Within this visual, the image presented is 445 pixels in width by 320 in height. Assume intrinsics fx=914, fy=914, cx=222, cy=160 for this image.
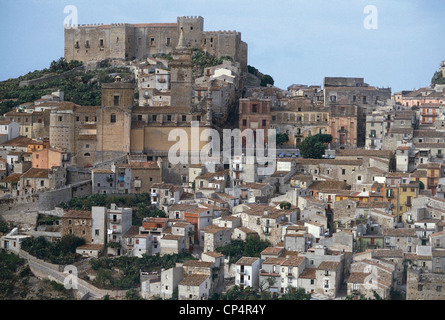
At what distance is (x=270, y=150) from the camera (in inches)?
1182

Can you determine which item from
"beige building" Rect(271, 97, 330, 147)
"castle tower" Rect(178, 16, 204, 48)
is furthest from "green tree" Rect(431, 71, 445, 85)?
"beige building" Rect(271, 97, 330, 147)

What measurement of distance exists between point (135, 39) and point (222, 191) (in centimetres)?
1440

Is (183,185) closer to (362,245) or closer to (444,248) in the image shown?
(362,245)

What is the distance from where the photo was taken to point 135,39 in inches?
1543

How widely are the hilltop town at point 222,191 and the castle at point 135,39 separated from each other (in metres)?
2.62

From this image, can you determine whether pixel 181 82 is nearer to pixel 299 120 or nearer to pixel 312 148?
pixel 299 120

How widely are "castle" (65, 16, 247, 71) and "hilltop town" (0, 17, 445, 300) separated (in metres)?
2.62

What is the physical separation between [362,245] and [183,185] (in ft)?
22.3

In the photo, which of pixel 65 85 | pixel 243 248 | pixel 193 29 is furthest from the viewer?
pixel 193 29

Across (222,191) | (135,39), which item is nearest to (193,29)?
(135,39)

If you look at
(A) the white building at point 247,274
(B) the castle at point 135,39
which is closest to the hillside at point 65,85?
(B) the castle at point 135,39

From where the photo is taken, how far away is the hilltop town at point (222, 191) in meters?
21.7

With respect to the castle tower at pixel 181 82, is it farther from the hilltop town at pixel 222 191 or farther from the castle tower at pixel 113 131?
the castle tower at pixel 113 131
